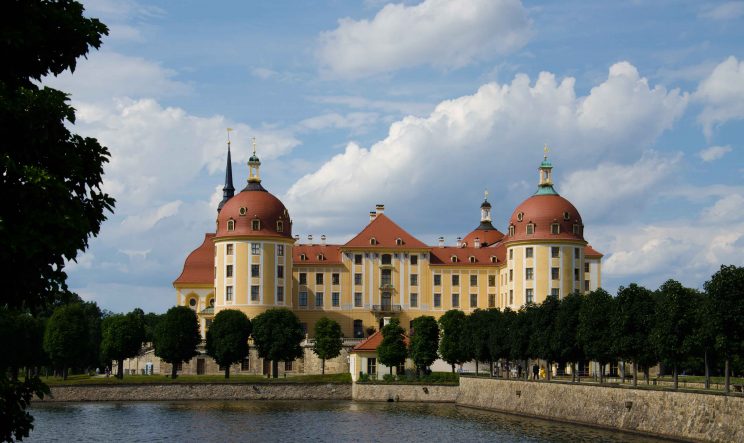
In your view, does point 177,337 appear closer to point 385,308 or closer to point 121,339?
point 121,339

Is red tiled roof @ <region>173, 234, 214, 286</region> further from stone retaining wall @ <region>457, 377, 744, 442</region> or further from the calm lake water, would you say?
stone retaining wall @ <region>457, 377, 744, 442</region>

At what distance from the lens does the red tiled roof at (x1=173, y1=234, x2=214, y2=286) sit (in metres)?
122

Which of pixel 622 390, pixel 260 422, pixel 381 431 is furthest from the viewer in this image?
pixel 260 422

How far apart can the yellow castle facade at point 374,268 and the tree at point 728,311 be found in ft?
198

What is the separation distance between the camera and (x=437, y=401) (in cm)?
7981

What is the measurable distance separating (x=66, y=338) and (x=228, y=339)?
14.6 m

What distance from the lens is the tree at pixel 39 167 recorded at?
15.3 meters

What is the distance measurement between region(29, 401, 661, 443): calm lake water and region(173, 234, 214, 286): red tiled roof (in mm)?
43577

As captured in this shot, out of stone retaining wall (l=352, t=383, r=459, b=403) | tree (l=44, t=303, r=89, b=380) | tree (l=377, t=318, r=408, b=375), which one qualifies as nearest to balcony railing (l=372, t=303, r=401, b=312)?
tree (l=377, t=318, r=408, b=375)

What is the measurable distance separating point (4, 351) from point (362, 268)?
3940cm

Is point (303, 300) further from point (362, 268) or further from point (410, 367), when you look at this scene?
point (410, 367)

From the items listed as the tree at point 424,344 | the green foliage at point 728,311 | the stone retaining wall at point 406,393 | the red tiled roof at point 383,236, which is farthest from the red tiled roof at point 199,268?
the green foliage at point 728,311

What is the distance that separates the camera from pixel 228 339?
9375 centimetres

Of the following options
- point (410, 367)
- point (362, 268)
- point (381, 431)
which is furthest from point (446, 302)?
point (381, 431)
